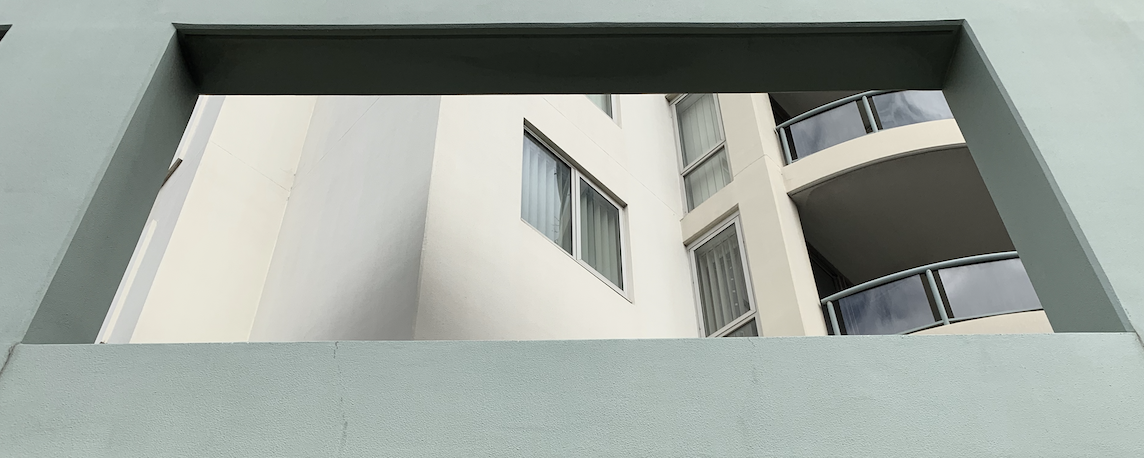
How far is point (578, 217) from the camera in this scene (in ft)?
28.7

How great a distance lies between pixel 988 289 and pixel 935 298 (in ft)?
1.80

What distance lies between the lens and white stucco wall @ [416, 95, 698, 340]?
21.6 feet

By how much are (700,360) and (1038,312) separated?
23.0 ft

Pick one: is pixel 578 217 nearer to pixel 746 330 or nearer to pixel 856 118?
pixel 746 330

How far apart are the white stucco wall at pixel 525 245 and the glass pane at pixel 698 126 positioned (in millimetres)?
1686

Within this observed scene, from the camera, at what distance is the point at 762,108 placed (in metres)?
12.0

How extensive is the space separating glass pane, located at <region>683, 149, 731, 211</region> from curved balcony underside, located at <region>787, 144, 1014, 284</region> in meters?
1.18

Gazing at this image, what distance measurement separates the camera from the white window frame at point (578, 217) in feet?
27.6

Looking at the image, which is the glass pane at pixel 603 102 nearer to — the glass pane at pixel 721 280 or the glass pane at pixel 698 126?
the glass pane at pixel 698 126

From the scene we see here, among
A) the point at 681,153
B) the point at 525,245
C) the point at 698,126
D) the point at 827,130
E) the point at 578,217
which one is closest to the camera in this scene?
the point at 525,245

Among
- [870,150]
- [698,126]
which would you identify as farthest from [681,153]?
[870,150]

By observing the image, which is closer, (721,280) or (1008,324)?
(1008,324)

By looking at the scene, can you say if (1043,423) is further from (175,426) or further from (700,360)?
(175,426)

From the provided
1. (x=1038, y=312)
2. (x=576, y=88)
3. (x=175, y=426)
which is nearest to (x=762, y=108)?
(x=1038, y=312)
